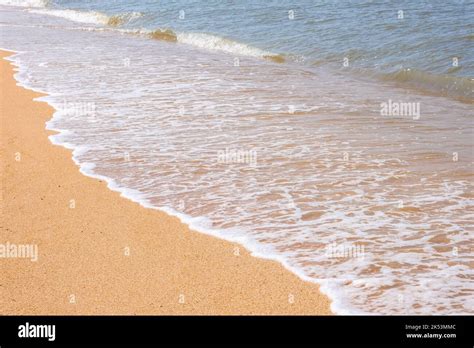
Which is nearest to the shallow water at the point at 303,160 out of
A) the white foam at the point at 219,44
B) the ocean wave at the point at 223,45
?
the ocean wave at the point at 223,45

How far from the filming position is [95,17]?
2544 cm

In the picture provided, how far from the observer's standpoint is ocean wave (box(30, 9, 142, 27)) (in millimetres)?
24234

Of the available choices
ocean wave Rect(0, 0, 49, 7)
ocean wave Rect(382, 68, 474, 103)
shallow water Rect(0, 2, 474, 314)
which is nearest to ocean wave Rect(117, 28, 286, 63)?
shallow water Rect(0, 2, 474, 314)

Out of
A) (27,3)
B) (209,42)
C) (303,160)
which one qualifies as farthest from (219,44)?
(27,3)

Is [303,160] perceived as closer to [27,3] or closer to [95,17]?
[95,17]

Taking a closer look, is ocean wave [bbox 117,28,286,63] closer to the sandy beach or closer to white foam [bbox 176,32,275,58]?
white foam [bbox 176,32,275,58]

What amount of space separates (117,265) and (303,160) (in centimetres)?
290

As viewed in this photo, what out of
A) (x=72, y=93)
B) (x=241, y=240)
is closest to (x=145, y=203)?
(x=241, y=240)

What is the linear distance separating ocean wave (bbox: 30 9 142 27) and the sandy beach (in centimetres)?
1816

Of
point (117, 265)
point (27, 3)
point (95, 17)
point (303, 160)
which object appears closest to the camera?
point (117, 265)

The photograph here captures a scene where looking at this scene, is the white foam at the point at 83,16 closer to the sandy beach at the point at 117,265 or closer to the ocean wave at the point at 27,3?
the ocean wave at the point at 27,3

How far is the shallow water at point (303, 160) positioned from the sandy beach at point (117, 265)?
0.24 metres
